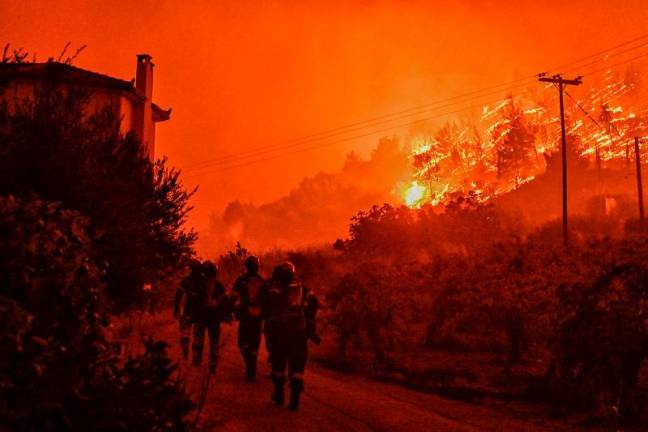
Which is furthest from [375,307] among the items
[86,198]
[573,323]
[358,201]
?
[358,201]

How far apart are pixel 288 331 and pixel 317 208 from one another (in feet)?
495

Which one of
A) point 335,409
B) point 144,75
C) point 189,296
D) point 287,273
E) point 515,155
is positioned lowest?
point 335,409

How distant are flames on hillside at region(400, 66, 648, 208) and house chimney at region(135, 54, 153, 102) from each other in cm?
6497

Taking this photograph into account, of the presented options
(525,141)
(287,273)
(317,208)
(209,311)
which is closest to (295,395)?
(287,273)

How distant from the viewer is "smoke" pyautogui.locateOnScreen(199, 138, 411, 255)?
150 metres

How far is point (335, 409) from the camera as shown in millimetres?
9516

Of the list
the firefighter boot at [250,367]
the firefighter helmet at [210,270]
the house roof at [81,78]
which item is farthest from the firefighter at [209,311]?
the house roof at [81,78]

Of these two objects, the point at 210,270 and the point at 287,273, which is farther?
the point at 210,270

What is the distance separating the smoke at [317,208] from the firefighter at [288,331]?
Result: 125989mm

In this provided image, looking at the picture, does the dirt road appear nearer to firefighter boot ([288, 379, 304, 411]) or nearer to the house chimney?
firefighter boot ([288, 379, 304, 411])

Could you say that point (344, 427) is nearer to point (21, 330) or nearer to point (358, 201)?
point (21, 330)

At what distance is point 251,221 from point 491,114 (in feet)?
216

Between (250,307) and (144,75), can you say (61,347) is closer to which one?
(250,307)

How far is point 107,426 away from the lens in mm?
4359
